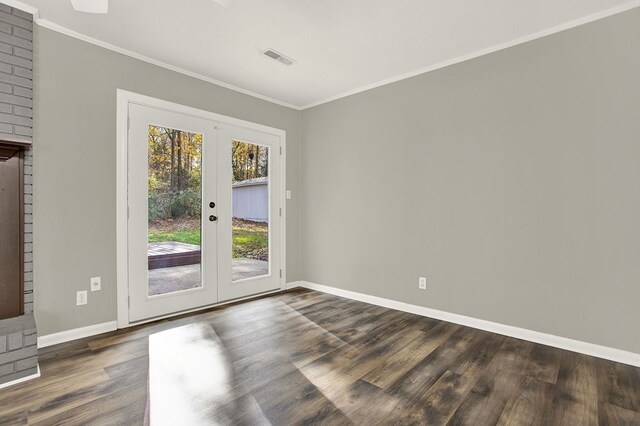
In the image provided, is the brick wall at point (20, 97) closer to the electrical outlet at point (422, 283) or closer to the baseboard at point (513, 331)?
the baseboard at point (513, 331)

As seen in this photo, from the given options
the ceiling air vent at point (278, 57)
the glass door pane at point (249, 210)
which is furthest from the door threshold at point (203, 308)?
the ceiling air vent at point (278, 57)

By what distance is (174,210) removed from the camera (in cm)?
334

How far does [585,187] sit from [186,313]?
12.6ft

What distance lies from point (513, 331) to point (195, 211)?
3339 mm

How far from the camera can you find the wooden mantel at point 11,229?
7.39ft

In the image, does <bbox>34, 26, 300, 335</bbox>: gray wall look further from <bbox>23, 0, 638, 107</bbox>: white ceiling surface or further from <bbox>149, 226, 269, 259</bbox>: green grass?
<bbox>149, 226, 269, 259</bbox>: green grass

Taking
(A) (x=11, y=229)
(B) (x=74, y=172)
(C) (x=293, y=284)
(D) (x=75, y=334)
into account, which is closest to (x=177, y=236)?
(B) (x=74, y=172)

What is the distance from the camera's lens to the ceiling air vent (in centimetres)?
303

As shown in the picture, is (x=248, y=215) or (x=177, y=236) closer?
(x=177, y=236)

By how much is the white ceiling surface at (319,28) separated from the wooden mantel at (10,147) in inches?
42.2

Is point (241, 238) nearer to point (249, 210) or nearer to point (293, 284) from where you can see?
point (249, 210)

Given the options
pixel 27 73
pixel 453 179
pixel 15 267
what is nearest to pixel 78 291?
pixel 15 267

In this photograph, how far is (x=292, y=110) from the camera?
15.0 ft

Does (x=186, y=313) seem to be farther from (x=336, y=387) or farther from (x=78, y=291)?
(x=336, y=387)
